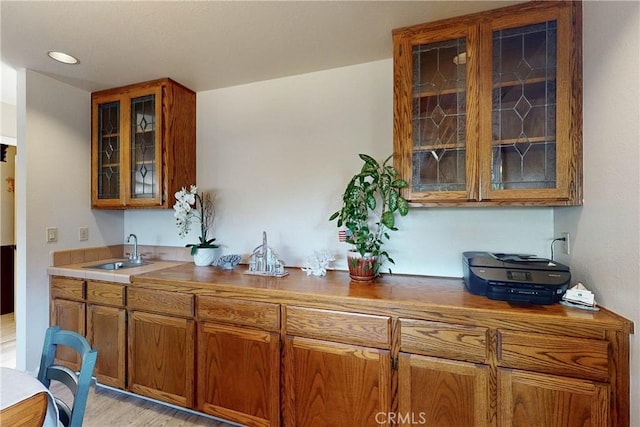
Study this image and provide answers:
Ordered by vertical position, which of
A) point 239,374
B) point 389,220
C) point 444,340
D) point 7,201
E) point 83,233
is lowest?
point 239,374

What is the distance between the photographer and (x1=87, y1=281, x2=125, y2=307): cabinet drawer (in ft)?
6.79

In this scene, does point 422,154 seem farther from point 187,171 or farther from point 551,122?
point 187,171

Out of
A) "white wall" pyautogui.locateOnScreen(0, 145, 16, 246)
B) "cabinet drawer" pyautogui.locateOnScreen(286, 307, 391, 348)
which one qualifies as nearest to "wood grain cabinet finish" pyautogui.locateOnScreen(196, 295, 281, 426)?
"cabinet drawer" pyautogui.locateOnScreen(286, 307, 391, 348)

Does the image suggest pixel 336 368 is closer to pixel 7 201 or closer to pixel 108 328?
pixel 108 328

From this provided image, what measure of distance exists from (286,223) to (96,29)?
1.68 meters

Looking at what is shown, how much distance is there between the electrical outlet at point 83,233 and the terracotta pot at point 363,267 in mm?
2438

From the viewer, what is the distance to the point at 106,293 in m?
2.11

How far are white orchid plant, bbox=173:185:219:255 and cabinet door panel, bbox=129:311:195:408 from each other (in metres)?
0.64

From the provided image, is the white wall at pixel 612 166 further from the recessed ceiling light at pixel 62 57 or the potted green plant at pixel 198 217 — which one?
the recessed ceiling light at pixel 62 57

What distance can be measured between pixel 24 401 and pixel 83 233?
2423mm

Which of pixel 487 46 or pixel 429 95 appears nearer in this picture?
pixel 487 46

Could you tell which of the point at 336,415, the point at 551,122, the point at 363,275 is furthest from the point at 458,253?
the point at 336,415

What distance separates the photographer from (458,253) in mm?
1942

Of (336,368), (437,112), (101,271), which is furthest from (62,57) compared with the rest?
(336,368)
